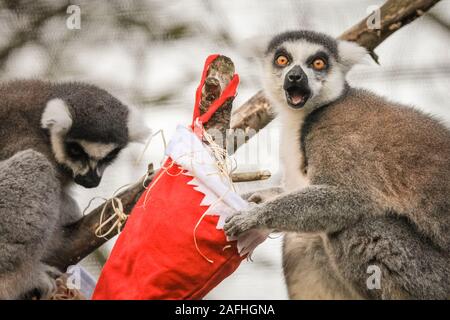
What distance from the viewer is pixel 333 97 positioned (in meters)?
3.55

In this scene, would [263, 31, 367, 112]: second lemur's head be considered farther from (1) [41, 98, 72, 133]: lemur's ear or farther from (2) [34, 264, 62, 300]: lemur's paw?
(2) [34, 264, 62, 300]: lemur's paw

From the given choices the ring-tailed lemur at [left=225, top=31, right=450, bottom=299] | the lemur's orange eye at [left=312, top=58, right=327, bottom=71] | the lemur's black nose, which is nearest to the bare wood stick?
the ring-tailed lemur at [left=225, top=31, right=450, bottom=299]

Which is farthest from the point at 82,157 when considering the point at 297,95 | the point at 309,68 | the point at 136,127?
the point at 309,68

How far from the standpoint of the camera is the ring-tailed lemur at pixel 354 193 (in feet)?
9.89

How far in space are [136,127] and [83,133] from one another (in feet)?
1.13

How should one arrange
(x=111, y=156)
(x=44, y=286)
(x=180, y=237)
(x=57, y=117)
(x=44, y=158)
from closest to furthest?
1. (x=180, y=237)
2. (x=44, y=286)
3. (x=44, y=158)
4. (x=57, y=117)
5. (x=111, y=156)

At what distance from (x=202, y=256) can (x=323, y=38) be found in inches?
62.3

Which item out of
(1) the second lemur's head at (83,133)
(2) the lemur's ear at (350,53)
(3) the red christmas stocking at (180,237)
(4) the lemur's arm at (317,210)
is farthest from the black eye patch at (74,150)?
(2) the lemur's ear at (350,53)

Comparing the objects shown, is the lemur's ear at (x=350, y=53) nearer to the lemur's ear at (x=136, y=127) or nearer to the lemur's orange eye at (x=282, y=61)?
the lemur's orange eye at (x=282, y=61)

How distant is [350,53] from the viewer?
3604 mm

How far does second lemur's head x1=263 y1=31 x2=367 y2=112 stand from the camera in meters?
3.46

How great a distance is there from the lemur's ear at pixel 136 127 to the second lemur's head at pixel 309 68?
2.36 ft

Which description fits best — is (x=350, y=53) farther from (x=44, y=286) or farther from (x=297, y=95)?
(x=44, y=286)

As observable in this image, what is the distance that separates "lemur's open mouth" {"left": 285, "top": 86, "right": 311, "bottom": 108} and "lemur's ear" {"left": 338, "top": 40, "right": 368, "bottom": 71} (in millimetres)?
342
